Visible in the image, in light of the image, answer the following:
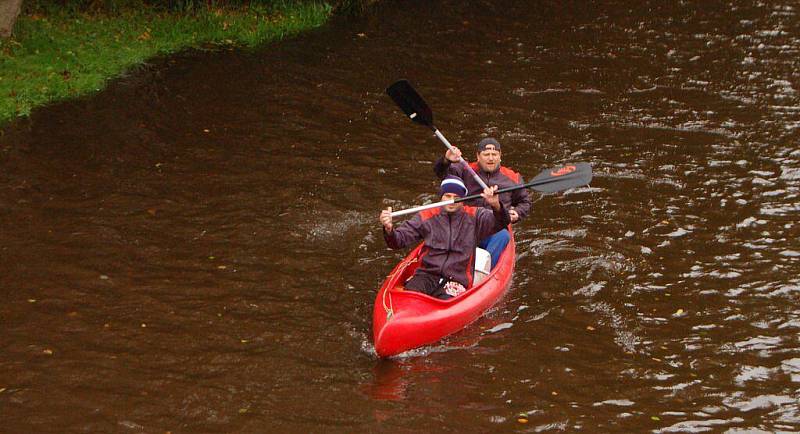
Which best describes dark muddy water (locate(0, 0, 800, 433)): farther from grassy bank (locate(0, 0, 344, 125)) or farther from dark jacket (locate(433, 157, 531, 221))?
dark jacket (locate(433, 157, 531, 221))

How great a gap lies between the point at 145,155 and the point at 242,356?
510 centimetres

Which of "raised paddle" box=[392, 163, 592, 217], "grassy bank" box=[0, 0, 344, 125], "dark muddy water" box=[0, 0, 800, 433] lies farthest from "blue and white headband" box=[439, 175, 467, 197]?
"grassy bank" box=[0, 0, 344, 125]

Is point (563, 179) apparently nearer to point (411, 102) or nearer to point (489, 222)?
point (489, 222)

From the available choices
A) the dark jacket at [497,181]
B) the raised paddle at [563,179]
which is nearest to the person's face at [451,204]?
the raised paddle at [563,179]

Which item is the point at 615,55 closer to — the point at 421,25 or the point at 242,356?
the point at 421,25

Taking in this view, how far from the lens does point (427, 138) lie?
12984 mm

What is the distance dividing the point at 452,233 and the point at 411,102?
206cm

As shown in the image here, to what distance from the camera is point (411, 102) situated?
998 cm

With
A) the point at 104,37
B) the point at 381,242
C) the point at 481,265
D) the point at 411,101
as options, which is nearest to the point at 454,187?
the point at 481,265

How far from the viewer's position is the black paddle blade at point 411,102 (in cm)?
986

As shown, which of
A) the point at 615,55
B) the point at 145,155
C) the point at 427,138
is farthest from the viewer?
the point at 615,55

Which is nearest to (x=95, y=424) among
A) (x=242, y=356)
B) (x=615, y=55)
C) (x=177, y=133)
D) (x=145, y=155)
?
(x=242, y=356)

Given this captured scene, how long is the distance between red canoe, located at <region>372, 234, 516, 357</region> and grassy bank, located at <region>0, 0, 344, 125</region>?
290 inches

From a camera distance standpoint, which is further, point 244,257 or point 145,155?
point 145,155
